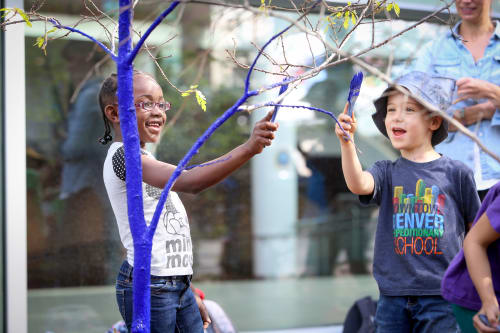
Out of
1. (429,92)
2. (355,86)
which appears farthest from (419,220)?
(355,86)

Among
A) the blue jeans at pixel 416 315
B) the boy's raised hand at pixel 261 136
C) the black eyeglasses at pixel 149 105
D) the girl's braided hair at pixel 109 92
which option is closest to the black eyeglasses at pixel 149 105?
the black eyeglasses at pixel 149 105

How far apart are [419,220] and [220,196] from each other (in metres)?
2.06

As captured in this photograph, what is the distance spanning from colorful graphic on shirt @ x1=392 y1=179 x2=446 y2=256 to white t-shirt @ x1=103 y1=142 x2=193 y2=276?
762 millimetres

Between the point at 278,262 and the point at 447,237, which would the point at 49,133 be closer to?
the point at 278,262

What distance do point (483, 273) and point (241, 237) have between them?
2.72 metres

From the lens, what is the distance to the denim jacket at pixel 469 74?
8.86 ft

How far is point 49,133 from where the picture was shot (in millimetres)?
3596

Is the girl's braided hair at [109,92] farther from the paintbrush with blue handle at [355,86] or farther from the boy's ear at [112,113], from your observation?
the paintbrush with blue handle at [355,86]

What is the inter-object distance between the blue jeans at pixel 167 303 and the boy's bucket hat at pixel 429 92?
Answer: 1017 millimetres

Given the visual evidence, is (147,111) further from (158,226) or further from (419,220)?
(419,220)

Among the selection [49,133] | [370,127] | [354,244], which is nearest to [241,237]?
[354,244]

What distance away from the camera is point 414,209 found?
229cm

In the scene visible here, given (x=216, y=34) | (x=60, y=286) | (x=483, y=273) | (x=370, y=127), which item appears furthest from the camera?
(x=370, y=127)

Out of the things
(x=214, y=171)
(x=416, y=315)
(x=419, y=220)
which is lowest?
(x=416, y=315)
